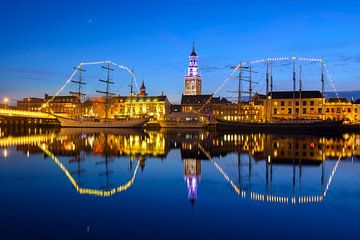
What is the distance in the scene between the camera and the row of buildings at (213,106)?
91.1m

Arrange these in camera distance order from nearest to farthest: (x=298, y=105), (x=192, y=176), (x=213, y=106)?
(x=192, y=176)
(x=298, y=105)
(x=213, y=106)

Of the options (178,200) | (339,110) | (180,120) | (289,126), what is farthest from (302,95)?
(178,200)

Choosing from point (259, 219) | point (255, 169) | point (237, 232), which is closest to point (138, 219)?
point (237, 232)

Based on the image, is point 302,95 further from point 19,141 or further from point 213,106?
point 19,141

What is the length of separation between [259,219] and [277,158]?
14.4 metres

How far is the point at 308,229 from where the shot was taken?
345 inches

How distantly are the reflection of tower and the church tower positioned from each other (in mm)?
114203

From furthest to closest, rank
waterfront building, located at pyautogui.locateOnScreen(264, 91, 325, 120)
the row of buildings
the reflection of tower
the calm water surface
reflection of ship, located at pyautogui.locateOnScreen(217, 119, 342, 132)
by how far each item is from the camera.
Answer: the row of buildings → waterfront building, located at pyautogui.locateOnScreen(264, 91, 325, 120) → reflection of ship, located at pyautogui.locateOnScreen(217, 119, 342, 132) → the reflection of tower → the calm water surface

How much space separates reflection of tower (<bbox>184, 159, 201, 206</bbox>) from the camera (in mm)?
12550

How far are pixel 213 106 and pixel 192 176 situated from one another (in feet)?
307

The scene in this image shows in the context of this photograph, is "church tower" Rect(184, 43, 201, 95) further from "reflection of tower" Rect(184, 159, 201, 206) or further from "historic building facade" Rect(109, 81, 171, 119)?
"reflection of tower" Rect(184, 159, 201, 206)

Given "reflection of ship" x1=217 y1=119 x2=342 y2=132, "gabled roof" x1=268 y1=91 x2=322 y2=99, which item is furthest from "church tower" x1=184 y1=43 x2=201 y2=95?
"reflection of ship" x1=217 y1=119 x2=342 y2=132

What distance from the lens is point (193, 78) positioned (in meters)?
135

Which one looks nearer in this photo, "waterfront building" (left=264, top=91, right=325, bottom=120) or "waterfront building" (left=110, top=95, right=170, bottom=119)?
"waterfront building" (left=264, top=91, right=325, bottom=120)
